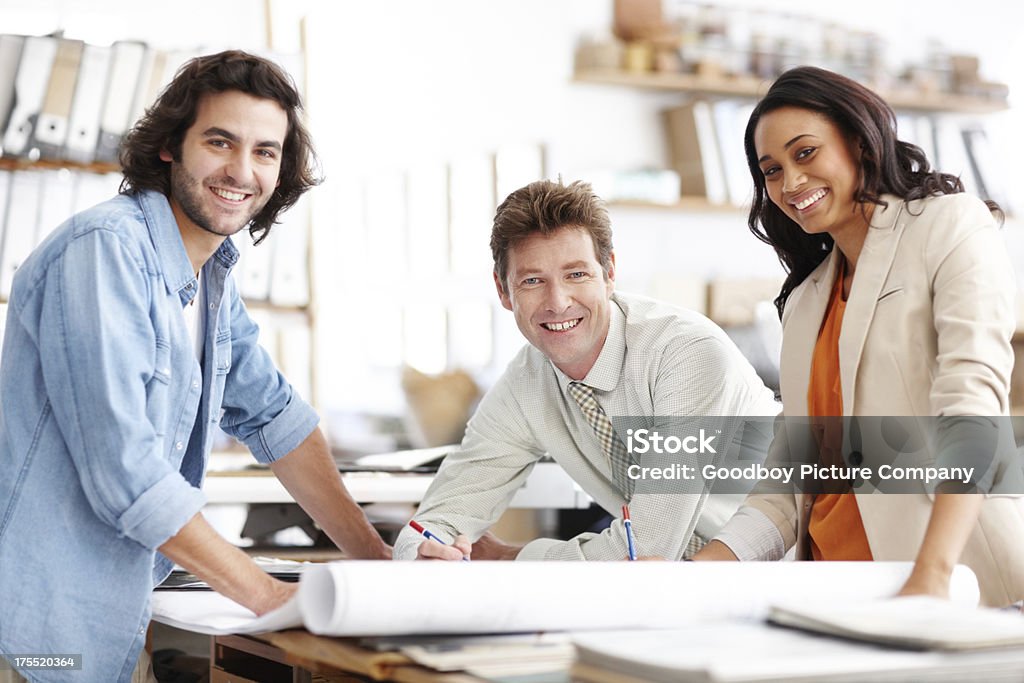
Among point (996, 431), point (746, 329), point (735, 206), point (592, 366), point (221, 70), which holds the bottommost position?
point (996, 431)

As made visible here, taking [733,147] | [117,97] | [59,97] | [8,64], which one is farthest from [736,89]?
[8,64]

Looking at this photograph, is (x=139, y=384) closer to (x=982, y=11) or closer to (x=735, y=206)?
(x=735, y=206)

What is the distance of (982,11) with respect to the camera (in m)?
5.26

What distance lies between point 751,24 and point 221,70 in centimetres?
339

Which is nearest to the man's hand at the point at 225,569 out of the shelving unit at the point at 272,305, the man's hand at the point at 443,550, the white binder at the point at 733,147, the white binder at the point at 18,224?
the man's hand at the point at 443,550

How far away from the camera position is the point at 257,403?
6.73 feet

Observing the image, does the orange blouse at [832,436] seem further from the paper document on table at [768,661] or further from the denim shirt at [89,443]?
the denim shirt at [89,443]

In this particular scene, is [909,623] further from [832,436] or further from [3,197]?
[3,197]

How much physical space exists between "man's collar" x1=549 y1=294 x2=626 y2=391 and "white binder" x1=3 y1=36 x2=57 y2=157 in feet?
6.09

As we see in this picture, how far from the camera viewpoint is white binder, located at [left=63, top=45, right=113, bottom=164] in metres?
3.19

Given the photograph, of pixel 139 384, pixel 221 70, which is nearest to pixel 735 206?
pixel 221 70

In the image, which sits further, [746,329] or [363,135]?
[746,329]

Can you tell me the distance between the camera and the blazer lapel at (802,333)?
180 cm

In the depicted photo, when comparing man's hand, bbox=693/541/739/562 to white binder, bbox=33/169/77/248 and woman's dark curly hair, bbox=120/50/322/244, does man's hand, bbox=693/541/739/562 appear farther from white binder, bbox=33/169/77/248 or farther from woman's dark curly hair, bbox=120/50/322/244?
white binder, bbox=33/169/77/248
